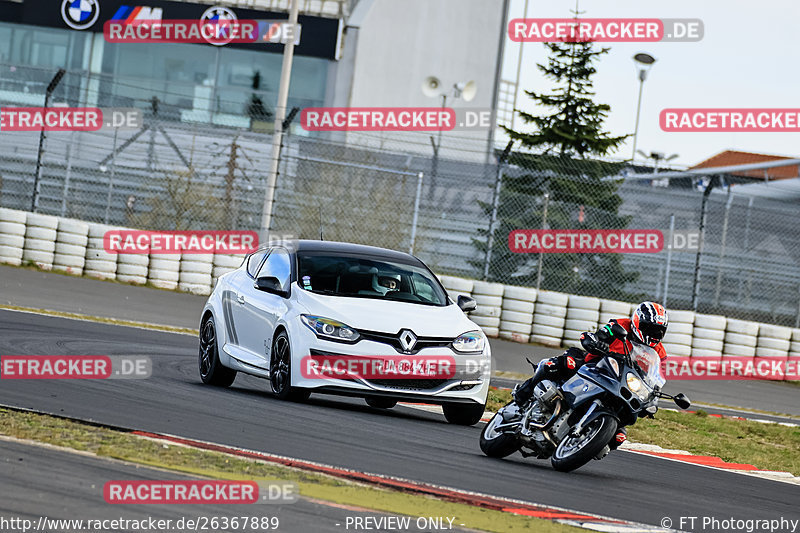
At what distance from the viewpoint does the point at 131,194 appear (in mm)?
24344

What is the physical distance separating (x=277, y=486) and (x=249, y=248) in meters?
15.5

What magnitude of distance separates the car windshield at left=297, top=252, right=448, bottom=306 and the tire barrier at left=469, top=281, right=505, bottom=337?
877cm

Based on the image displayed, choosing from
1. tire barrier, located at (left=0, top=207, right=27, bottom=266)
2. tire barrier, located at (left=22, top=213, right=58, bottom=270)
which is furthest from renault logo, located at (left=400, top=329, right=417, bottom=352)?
tire barrier, located at (left=0, top=207, right=27, bottom=266)

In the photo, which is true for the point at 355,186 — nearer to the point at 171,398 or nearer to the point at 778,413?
the point at 778,413

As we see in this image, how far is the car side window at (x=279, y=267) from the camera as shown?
38.0ft

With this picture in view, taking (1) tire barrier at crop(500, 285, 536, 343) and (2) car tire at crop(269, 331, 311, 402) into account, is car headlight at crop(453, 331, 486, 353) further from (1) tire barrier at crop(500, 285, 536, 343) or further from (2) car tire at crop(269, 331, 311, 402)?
(1) tire barrier at crop(500, 285, 536, 343)

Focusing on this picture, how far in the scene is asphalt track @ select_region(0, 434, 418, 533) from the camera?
5.41 metres

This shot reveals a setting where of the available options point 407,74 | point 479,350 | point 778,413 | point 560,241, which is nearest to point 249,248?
point 560,241

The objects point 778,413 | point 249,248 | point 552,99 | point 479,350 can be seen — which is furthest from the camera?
point 552,99

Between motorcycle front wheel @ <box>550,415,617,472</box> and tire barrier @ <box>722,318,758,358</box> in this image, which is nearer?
motorcycle front wheel @ <box>550,415,617,472</box>

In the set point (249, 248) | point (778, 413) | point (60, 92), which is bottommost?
point (778, 413)

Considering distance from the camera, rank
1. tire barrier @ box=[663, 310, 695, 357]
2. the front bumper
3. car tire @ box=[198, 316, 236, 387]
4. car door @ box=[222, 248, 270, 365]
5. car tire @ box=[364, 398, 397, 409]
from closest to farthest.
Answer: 1. the front bumper
2. car door @ box=[222, 248, 270, 365]
3. car tire @ box=[364, 398, 397, 409]
4. car tire @ box=[198, 316, 236, 387]
5. tire barrier @ box=[663, 310, 695, 357]

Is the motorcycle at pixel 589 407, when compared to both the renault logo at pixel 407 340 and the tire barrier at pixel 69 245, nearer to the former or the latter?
the renault logo at pixel 407 340

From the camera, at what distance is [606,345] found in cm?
874
